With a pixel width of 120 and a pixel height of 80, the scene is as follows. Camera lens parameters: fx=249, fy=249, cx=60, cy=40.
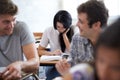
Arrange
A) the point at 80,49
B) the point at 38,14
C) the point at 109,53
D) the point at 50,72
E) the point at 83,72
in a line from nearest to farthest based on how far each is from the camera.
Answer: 1. the point at 109,53
2. the point at 83,72
3. the point at 80,49
4. the point at 50,72
5. the point at 38,14

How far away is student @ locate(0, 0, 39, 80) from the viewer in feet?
6.15

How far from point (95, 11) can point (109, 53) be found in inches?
53.5

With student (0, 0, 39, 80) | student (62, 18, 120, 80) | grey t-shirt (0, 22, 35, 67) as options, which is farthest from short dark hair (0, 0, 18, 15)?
student (62, 18, 120, 80)

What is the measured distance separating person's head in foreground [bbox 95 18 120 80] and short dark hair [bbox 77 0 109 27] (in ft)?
4.33

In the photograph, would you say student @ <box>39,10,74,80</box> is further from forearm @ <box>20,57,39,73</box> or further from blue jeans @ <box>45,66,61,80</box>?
forearm @ <box>20,57,39,73</box>

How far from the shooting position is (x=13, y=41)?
6.57 feet

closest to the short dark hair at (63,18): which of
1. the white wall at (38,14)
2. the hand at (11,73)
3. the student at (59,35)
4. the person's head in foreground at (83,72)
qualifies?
the student at (59,35)

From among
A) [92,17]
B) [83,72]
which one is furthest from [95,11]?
[83,72]

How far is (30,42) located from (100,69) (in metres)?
1.42

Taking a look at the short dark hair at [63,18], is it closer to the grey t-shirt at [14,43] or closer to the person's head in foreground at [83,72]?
the grey t-shirt at [14,43]

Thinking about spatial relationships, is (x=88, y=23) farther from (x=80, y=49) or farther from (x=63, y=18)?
(x=63, y=18)

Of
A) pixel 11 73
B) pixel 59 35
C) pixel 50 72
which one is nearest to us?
pixel 11 73

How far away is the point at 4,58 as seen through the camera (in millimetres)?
2012

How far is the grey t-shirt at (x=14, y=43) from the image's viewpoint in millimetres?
1983
